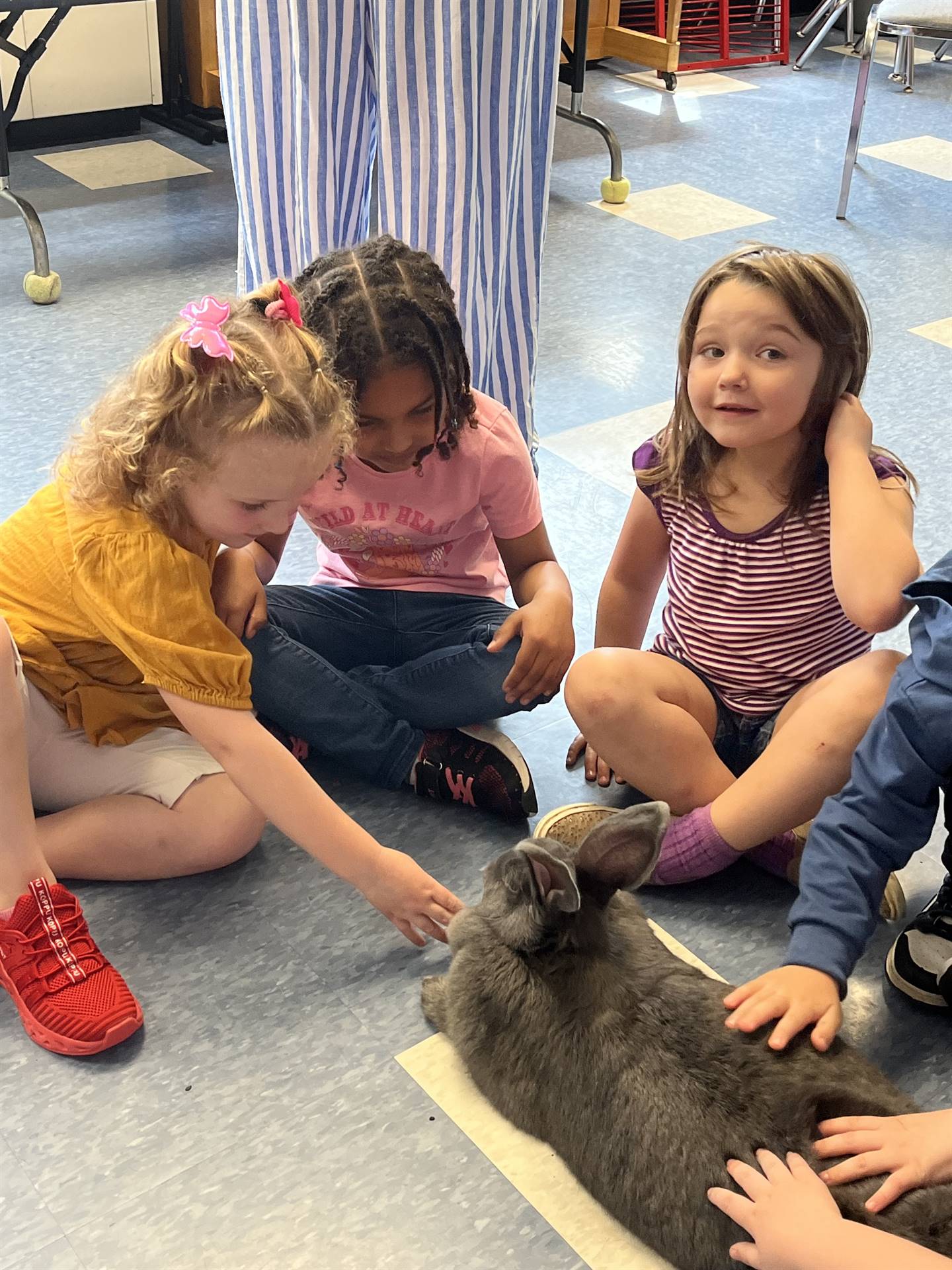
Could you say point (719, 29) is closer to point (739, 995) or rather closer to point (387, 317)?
point (387, 317)

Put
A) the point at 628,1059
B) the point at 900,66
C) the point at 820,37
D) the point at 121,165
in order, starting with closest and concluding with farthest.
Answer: the point at 628,1059, the point at 121,165, the point at 900,66, the point at 820,37

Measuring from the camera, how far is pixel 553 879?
0.97m

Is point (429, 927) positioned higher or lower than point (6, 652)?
lower

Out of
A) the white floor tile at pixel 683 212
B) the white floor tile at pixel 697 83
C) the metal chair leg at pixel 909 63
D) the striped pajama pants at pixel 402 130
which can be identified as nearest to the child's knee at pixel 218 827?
the striped pajama pants at pixel 402 130

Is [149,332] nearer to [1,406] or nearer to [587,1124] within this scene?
[1,406]

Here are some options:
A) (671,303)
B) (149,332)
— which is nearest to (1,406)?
(149,332)

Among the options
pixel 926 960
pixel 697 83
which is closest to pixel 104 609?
pixel 926 960

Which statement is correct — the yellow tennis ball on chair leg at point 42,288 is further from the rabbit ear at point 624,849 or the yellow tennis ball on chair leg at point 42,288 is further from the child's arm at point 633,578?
the rabbit ear at point 624,849

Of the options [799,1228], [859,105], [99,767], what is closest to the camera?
[799,1228]

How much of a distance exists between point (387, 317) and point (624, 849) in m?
0.55

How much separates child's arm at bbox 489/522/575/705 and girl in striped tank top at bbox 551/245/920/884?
8cm

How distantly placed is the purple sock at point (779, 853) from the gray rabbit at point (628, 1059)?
10.3 inches

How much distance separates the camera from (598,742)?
1.30 meters

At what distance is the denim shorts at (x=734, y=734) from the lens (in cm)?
135
